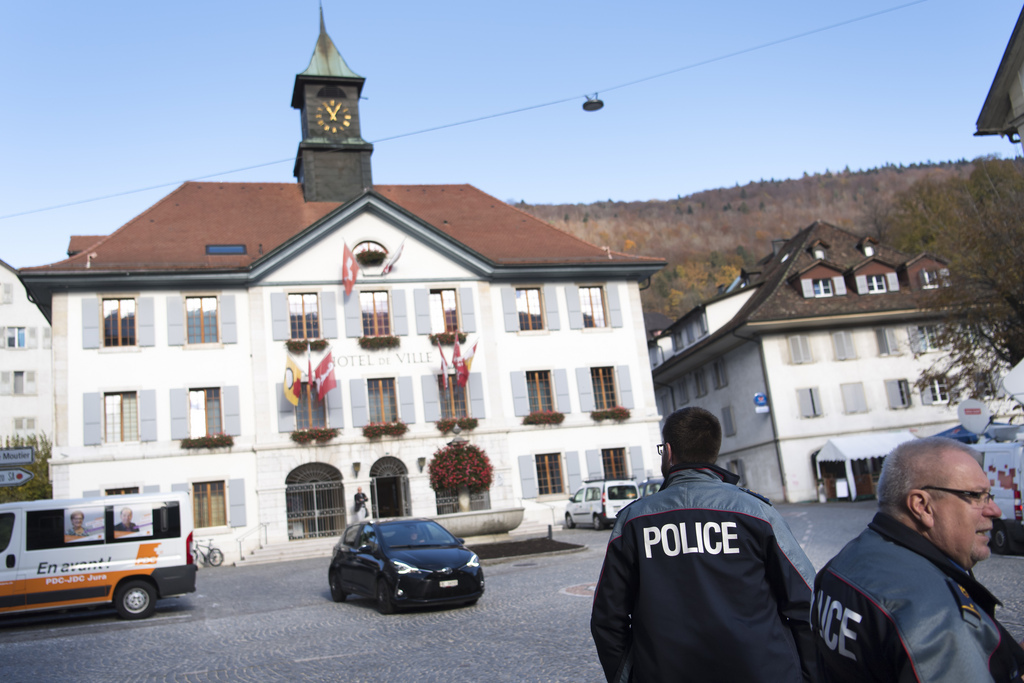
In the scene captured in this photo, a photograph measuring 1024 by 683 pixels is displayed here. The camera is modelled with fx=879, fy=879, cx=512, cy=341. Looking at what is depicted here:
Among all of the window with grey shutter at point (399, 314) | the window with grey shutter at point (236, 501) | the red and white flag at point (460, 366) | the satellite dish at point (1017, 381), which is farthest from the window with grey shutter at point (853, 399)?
the satellite dish at point (1017, 381)

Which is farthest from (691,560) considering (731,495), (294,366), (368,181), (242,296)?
(368,181)

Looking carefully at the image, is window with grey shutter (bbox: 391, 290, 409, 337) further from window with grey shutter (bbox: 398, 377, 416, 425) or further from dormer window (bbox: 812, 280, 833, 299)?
dormer window (bbox: 812, 280, 833, 299)

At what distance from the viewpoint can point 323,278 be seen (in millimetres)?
31234

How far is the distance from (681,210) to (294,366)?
117m

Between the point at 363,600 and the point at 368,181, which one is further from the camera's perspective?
the point at 368,181

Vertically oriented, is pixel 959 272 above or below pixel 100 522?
above

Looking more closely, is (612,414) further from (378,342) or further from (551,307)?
(378,342)

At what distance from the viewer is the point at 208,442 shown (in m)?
28.7

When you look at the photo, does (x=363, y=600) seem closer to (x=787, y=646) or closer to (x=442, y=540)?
(x=442, y=540)

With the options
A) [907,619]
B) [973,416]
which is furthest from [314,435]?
[907,619]

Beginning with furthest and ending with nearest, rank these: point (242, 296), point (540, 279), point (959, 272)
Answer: point (540, 279)
point (242, 296)
point (959, 272)

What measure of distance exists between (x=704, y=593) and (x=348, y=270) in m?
28.3

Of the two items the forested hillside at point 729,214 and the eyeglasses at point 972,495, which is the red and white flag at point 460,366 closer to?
the eyeglasses at point 972,495

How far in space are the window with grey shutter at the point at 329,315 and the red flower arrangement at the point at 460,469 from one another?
5.77m
